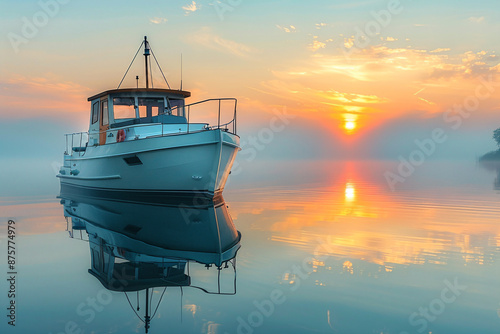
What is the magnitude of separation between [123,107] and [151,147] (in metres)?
4.60

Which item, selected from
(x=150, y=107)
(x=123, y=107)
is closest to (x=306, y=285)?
(x=150, y=107)

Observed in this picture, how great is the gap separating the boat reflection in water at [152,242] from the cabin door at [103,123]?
13.3 ft

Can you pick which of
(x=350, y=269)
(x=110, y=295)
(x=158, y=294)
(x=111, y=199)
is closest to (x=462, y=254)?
(x=350, y=269)

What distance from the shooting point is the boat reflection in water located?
768 centimetres

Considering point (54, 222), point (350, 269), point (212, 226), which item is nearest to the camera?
point (350, 269)

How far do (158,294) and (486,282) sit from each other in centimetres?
517

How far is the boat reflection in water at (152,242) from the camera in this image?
768cm

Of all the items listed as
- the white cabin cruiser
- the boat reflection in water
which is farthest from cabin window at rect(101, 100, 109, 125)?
the boat reflection in water

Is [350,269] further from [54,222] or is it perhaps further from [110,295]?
[54,222]

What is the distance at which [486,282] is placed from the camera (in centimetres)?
755

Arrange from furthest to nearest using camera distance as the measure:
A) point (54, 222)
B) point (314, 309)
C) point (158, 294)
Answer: point (54, 222) < point (158, 294) < point (314, 309)

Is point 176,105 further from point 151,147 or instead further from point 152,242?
point 152,242

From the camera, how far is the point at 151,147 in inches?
675

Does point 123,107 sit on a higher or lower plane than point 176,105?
lower
